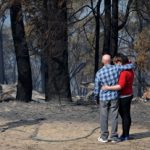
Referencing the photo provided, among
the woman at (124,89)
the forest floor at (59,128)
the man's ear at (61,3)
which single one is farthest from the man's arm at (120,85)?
the man's ear at (61,3)

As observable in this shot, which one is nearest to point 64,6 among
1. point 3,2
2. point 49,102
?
point 3,2

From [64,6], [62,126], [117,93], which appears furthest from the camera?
[64,6]

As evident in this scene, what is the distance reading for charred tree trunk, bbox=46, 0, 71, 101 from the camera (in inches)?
739

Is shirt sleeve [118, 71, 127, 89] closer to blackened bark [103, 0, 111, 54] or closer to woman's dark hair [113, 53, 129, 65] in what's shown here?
woman's dark hair [113, 53, 129, 65]

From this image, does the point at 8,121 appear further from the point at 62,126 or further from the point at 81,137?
the point at 81,137

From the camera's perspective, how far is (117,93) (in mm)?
10648

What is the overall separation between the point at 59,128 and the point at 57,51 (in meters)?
6.41

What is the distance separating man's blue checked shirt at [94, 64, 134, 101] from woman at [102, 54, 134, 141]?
0.29 ft

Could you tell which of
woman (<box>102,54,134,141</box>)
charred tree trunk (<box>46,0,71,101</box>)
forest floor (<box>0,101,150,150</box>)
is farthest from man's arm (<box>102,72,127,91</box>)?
charred tree trunk (<box>46,0,71,101</box>)

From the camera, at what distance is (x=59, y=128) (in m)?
12.8

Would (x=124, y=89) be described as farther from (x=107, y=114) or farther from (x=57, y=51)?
(x=57, y=51)

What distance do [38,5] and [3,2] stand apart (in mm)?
1223

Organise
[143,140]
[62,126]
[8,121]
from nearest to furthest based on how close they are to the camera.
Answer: [143,140] → [62,126] → [8,121]

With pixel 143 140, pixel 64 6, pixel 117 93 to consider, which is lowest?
pixel 143 140
